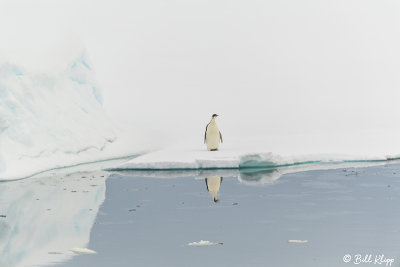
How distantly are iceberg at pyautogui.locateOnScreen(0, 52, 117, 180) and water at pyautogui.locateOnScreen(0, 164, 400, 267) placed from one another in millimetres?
3793

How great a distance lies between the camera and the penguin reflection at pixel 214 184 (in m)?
10.0

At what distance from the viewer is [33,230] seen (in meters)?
7.85

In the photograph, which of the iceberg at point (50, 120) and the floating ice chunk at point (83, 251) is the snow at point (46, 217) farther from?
the iceberg at point (50, 120)

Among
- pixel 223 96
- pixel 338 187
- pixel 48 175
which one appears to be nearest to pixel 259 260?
pixel 338 187

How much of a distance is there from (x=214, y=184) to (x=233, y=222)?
11.4ft

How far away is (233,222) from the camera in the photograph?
25.6 feet

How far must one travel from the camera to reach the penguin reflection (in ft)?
32.9

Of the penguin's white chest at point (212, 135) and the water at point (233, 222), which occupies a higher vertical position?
the penguin's white chest at point (212, 135)

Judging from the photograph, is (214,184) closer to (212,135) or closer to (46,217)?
(46,217)

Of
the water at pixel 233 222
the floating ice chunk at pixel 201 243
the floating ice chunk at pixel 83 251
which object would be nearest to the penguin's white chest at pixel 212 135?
the water at pixel 233 222

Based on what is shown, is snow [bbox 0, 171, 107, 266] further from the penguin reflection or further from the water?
the penguin reflection

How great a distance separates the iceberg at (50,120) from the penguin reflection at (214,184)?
161 inches

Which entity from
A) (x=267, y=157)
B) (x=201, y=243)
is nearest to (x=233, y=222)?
(x=201, y=243)

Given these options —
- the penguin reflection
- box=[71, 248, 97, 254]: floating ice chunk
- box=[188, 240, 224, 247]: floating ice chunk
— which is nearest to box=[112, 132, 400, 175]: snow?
the penguin reflection
